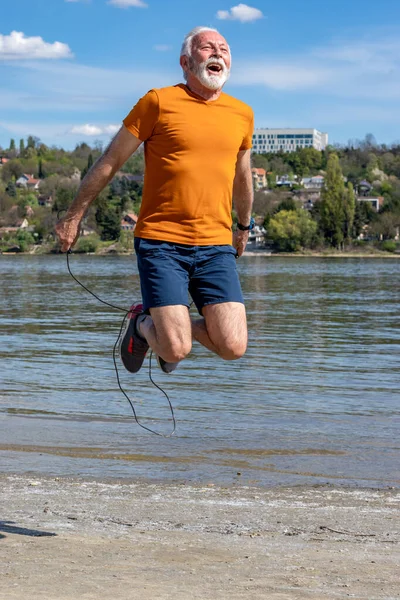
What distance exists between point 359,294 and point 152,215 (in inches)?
1676

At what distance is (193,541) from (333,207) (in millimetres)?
149572

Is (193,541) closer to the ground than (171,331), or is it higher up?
closer to the ground

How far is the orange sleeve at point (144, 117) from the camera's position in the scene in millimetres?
5977

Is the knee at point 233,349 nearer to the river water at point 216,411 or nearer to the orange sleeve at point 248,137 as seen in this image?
the orange sleeve at point 248,137

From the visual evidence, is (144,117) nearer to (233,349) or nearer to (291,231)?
(233,349)

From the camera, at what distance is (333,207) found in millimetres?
153000

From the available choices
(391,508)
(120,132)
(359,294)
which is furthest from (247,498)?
(359,294)

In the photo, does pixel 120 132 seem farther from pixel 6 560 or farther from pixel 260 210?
pixel 260 210

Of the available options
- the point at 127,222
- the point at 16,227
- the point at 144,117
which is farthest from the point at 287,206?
the point at 144,117

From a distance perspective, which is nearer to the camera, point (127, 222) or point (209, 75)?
point (209, 75)

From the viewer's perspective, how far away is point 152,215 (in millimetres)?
6145

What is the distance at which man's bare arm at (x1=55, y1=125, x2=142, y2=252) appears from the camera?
6.13 m

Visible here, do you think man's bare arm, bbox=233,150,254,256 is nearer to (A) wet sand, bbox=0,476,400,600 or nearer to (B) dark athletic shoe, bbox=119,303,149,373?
(B) dark athletic shoe, bbox=119,303,149,373

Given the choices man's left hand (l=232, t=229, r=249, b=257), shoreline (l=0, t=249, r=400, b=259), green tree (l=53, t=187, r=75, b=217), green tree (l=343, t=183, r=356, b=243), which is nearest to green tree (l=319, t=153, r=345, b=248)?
Result: green tree (l=343, t=183, r=356, b=243)
